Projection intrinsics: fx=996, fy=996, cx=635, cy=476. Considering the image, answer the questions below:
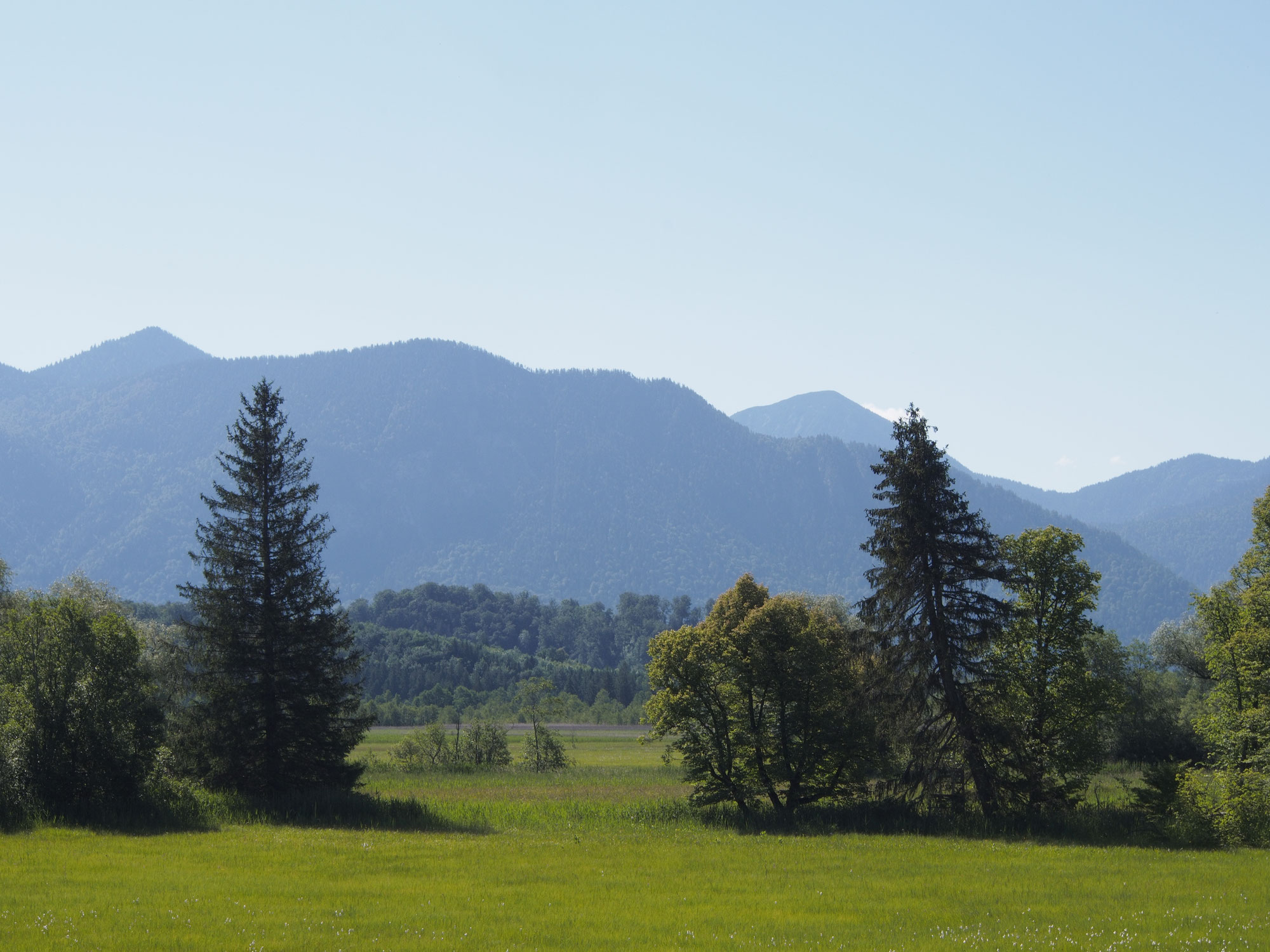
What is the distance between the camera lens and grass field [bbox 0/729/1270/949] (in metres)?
19.4

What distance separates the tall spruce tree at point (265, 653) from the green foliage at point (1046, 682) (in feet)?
86.3

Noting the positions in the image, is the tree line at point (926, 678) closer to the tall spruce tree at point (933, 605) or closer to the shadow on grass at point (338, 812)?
the tall spruce tree at point (933, 605)

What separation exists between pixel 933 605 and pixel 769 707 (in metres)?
7.93

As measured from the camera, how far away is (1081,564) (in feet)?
132

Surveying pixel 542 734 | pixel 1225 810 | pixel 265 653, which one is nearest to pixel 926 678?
pixel 1225 810

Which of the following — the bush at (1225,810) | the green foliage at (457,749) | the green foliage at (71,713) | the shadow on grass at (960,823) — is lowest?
the green foliage at (457,749)

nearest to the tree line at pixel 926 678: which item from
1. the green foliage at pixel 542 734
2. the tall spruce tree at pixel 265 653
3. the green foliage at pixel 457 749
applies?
the tall spruce tree at pixel 265 653

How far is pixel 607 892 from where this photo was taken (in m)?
24.4

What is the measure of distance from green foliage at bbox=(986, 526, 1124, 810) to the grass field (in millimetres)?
4578

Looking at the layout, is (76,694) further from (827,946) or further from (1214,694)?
(1214,694)

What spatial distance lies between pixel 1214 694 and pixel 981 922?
21.6 metres

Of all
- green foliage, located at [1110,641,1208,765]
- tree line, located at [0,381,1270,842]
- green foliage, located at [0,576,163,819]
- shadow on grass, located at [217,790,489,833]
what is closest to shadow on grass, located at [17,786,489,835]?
shadow on grass, located at [217,790,489,833]

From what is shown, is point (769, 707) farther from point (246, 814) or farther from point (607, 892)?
point (246, 814)

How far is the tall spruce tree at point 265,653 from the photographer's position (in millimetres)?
40719
